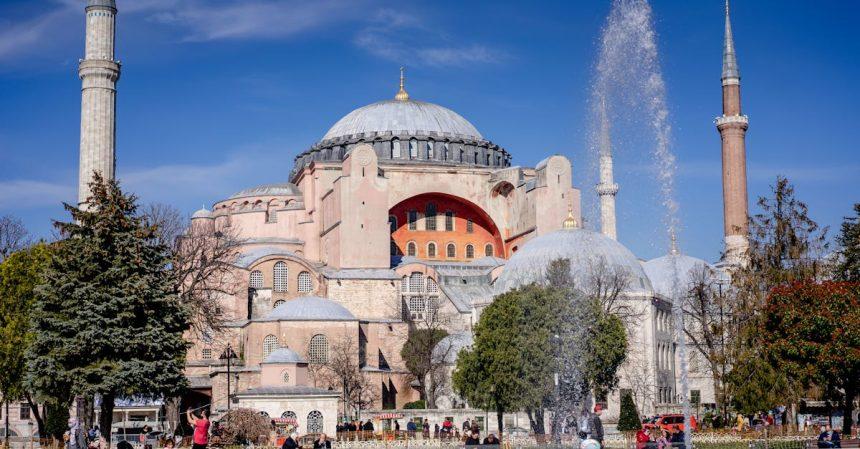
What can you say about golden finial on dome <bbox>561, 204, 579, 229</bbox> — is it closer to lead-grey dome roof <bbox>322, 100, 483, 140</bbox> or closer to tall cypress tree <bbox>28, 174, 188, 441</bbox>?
lead-grey dome roof <bbox>322, 100, 483, 140</bbox>

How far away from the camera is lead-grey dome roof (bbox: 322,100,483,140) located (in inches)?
2450

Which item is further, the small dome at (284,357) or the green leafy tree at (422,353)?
the green leafy tree at (422,353)

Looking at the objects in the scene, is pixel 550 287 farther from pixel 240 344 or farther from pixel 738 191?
pixel 738 191

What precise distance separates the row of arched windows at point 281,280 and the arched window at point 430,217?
9.02 meters

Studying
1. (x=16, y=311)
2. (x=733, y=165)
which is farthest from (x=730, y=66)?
(x=16, y=311)

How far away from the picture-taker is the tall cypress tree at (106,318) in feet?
89.3

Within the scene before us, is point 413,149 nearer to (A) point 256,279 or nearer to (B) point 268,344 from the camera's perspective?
(A) point 256,279

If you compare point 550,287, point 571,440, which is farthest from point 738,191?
point 571,440

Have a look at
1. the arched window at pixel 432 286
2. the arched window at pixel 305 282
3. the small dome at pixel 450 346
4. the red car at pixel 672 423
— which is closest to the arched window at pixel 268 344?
the arched window at pixel 305 282

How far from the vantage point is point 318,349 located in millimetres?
48062

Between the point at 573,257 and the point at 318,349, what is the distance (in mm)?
10488

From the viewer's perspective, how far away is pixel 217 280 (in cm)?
5038

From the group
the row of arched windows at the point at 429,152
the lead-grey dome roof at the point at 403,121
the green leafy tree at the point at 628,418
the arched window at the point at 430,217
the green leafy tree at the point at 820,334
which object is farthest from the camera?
the lead-grey dome roof at the point at 403,121

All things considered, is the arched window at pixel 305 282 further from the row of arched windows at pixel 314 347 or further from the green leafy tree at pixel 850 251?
the green leafy tree at pixel 850 251
